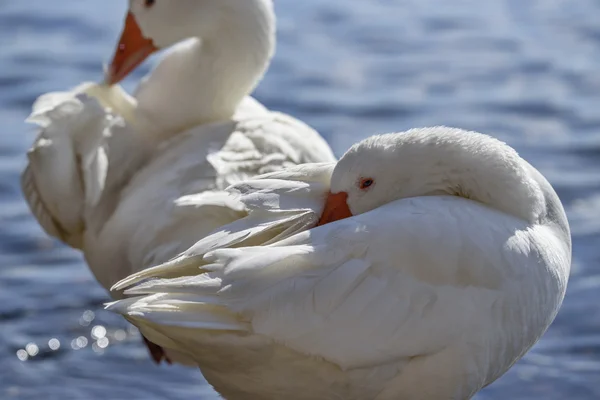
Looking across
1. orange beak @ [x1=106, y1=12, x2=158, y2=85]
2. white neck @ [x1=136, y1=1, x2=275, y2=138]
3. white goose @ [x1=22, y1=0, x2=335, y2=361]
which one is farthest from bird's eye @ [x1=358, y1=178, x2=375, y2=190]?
orange beak @ [x1=106, y1=12, x2=158, y2=85]

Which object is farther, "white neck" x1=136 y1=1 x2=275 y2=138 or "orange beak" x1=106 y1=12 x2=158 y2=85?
"orange beak" x1=106 y1=12 x2=158 y2=85

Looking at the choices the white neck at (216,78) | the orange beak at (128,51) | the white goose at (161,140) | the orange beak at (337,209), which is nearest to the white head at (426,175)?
the orange beak at (337,209)

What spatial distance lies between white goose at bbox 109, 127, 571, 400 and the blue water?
162cm

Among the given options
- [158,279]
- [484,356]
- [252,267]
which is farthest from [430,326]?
[158,279]

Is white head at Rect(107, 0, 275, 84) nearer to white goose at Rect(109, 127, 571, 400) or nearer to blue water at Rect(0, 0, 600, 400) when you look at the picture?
blue water at Rect(0, 0, 600, 400)

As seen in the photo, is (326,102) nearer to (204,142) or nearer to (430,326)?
(204,142)

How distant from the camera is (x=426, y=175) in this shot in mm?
4004

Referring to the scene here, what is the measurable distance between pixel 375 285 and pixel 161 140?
6.67 feet

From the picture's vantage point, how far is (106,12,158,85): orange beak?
221 inches

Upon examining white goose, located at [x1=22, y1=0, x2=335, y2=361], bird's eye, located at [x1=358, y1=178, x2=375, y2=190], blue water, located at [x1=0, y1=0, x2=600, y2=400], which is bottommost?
blue water, located at [x1=0, y1=0, x2=600, y2=400]

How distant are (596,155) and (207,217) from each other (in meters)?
3.74

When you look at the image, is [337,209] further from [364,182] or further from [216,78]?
[216,78]

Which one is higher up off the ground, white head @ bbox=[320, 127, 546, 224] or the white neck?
white head @ bbox=[320, 127, 546, 224]

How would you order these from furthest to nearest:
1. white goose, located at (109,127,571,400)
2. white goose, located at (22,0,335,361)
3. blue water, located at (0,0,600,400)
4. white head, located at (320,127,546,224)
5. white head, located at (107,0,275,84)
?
blue water, located at (0,0,600,400), white head, located at (107,0,275,84), white goose, located at (22,0,335,361), white head, located at (320,127,546,224), white goose, located at (109,127,571,400)
